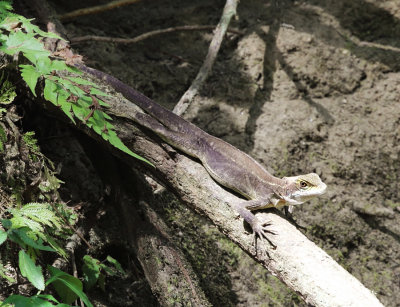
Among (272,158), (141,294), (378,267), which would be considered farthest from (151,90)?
(378,267)

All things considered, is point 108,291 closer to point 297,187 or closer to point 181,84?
point 297,187

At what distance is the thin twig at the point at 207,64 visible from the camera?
192 inches

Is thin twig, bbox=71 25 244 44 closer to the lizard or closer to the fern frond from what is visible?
the lizard

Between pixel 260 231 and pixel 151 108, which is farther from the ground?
pixel 151 108

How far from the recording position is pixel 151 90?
5695 millimetres

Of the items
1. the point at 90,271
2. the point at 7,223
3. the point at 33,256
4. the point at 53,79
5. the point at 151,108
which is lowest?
the point at 90,271

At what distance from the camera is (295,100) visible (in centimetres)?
582

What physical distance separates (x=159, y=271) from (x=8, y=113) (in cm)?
177

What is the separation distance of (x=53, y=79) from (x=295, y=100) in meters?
3.57

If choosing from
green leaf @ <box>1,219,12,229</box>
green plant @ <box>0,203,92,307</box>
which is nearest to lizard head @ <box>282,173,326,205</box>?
green plant @ <box>0,203,92,307</box>

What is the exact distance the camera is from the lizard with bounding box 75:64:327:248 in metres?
3.70

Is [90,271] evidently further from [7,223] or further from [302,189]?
[302,189]

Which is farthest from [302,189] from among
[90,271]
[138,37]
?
[138,37]

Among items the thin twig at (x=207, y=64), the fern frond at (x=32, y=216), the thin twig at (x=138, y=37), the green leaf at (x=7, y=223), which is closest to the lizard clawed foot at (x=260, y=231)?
the fern frond at (x=32, y=216)
